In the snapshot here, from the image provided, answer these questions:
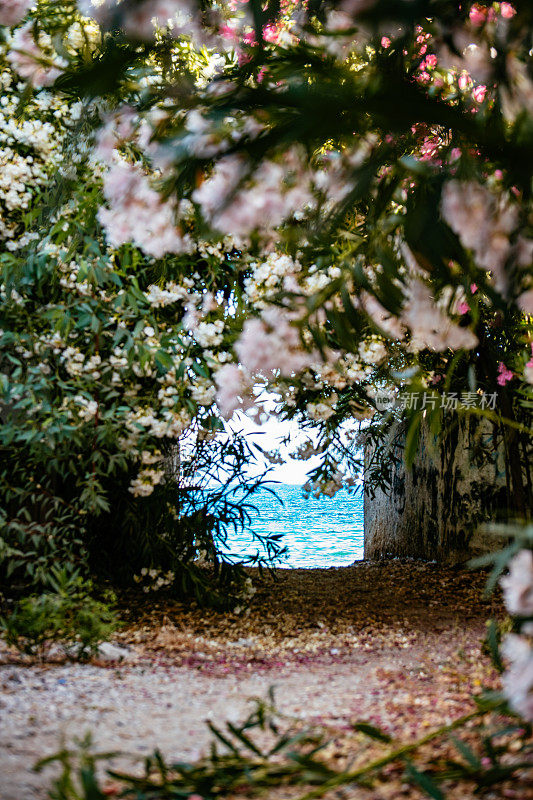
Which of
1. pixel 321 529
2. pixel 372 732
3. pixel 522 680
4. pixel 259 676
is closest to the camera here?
pixel 522 680

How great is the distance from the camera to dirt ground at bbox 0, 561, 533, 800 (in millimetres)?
1198

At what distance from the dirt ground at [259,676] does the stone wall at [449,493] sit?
73 cm

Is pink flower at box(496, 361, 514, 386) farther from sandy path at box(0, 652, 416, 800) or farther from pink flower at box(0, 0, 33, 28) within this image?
pink flower at box(0, 0, 33, 28)

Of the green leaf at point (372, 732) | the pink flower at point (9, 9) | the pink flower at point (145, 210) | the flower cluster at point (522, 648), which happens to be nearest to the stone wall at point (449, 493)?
the pink flower at point (145, 210)

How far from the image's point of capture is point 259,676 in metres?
1.78

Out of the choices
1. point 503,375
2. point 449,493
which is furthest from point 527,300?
point 449,493

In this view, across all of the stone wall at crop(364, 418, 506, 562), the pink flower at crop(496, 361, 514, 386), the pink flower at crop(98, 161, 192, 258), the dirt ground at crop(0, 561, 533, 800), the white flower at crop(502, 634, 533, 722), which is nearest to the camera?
the white flower at crop(502, 634, 533, 722)

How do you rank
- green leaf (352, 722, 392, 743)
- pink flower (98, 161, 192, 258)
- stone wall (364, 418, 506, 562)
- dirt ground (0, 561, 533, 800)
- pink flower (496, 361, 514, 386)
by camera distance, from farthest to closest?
stone wall (364, 418, 506, 562)
pink flower (496, 361, 514, 386)
pink flower (98, 161, 192, 258)
dirt ground (0, 561, 533, 800)
green leaf (352, 722, 392, 743)

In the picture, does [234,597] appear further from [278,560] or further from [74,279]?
[74,279]

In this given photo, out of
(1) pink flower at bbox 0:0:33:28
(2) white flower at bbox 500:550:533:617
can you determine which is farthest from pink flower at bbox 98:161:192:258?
(2) white flower at bbox 500:550:533:617

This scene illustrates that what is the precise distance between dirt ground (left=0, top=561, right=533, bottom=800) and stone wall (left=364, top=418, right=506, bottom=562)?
73 centimetres

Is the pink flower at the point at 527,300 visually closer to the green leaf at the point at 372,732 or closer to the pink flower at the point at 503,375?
the green leaf at the point at 372,732

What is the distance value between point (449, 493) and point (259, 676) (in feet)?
7.65

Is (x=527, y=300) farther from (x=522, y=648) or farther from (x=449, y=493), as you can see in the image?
(x=449, y=493)
